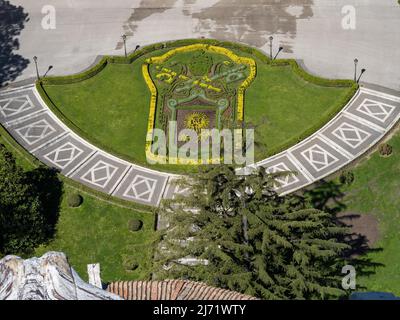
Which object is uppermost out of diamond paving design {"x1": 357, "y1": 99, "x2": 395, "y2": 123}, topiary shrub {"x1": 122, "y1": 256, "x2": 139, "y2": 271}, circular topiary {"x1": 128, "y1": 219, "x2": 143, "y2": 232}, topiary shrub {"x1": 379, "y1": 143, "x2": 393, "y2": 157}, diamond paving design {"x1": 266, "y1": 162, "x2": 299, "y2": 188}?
diamond paving design {"x1": 357, "y1": 99, "x2": 395, "y2": 123}

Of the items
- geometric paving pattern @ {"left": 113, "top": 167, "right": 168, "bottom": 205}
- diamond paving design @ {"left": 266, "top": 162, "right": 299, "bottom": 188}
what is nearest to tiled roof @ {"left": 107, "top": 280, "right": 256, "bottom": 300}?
geometric paving pattern @ {"left": 113, "top": 167, "right": 168, "bottom": 205}

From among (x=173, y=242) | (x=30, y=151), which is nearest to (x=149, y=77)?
(x=30, y=151)

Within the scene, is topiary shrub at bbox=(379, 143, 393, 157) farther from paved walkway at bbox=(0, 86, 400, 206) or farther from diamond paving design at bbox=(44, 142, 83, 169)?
diamond paving design at bbox=(44, 142, 83, 169)

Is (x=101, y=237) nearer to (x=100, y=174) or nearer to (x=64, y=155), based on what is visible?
(x=100, y=174)

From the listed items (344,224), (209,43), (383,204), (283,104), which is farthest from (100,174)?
(383,204)

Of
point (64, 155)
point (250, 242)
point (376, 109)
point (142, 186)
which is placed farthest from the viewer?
point (376, 109)

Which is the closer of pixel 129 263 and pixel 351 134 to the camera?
pixel 129 263
